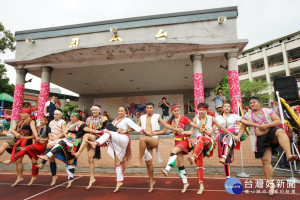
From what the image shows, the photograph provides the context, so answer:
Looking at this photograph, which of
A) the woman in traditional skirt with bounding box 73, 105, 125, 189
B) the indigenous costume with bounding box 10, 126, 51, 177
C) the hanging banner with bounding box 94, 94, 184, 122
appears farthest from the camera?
the hanging banner with bounding box 94, 94, 184, 122

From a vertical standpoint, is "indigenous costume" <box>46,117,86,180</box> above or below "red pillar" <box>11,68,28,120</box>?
below

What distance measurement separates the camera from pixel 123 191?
4.11 m

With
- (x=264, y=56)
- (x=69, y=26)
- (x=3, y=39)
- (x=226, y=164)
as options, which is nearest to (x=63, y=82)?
(x=69, y=26)

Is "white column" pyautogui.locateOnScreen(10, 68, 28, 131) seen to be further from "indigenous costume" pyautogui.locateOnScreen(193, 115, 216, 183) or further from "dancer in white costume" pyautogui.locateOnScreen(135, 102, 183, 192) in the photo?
"indigenous costume" pyautogui.locateOnScreen(193, 115, 216, 183)

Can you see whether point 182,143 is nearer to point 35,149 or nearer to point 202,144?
point 202,144

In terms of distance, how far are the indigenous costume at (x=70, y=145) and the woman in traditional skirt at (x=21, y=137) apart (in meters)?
1.03

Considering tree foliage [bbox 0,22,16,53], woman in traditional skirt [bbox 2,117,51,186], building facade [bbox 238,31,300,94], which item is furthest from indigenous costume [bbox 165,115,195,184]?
building facade [bbox 238,31,300,94]

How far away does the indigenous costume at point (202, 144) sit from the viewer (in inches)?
153

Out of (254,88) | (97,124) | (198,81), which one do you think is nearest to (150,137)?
(97,124)

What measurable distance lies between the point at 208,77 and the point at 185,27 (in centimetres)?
543

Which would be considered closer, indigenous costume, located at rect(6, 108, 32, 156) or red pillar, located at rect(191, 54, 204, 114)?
indigenous costume, located at rect(6, 108, 32, 156)

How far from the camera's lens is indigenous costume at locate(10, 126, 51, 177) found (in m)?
4.64

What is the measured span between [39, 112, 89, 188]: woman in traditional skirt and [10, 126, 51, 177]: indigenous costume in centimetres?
69
